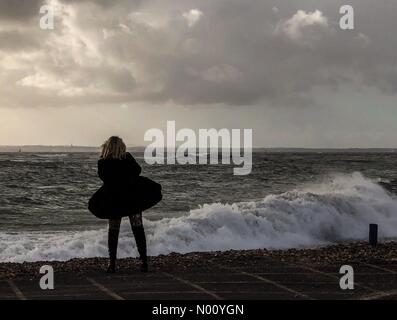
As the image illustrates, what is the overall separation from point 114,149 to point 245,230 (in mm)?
10291

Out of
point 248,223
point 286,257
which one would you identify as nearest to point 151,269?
point 286,257

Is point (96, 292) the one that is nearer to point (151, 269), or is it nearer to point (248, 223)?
point (151, 269)

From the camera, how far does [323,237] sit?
746 inches

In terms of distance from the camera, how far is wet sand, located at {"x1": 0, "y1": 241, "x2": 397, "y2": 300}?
23.8ft

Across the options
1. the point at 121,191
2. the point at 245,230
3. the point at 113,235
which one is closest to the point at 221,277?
the point at 113,235

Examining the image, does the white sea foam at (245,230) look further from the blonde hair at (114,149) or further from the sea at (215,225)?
the blonde hair at (114,149)

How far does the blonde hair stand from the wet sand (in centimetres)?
172

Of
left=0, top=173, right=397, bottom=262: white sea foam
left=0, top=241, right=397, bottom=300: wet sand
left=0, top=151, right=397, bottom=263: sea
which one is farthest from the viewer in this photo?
left=0, top=151, right=397, bottom=263: sea

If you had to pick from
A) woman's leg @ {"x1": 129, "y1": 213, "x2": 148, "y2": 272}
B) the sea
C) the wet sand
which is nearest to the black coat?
woman's leg @ {"x1": 129, "y1": 213, "x2": 148, "y2": 272}

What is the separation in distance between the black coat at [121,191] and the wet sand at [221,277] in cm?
99

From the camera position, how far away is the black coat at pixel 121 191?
801 cm

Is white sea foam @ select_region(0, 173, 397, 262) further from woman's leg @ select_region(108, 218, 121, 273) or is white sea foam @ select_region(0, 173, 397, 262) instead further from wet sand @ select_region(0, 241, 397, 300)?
woman's leg @ select_region(108, 218, 121, 273)

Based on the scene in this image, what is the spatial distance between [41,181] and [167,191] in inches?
581

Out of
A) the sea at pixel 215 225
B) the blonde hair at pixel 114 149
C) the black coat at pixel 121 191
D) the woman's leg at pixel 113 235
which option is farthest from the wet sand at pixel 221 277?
the sea at pixel 215 225
